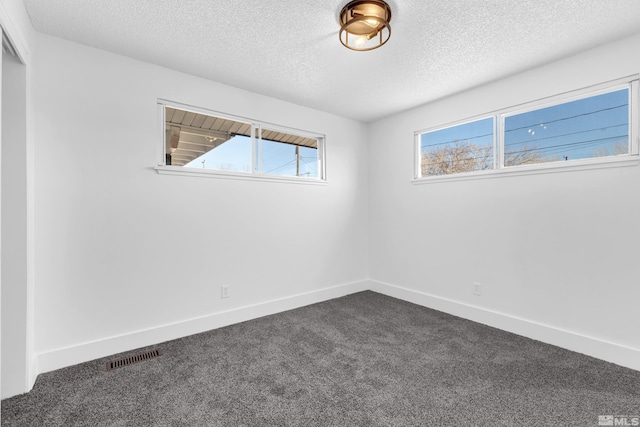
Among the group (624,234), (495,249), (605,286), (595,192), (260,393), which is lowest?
(260,393)

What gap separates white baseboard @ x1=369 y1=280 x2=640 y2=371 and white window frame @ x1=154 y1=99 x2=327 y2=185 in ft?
6.71

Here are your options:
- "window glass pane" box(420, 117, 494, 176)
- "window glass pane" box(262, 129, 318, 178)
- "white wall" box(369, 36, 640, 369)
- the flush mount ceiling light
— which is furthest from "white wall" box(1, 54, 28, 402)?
"window glass pane" box(420, 117, 494, 176)

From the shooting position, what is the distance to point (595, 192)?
2.47m

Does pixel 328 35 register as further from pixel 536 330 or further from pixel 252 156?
pixel 536 330

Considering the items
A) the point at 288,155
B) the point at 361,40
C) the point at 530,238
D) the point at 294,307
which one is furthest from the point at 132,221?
the point at 530,238

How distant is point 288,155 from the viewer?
12.5ft

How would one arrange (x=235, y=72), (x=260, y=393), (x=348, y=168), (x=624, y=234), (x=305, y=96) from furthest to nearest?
(x=348, y=168) < (x=305, y=96) < (x=235, y=72) < (x=624, y=234) < (x=260, y=393)

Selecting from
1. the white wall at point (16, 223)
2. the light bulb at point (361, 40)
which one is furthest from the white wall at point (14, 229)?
the light bulb at point (361, 40)

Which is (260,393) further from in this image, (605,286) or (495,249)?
(605,286)

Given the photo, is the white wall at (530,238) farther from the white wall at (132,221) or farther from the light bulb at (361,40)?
the light bulb at (361,40)

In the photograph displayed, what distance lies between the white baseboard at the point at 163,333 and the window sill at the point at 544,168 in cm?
218

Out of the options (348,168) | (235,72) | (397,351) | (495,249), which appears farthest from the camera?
(348,168)

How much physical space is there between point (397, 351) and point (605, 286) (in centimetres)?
179

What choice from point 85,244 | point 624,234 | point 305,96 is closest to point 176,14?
point 305,96
